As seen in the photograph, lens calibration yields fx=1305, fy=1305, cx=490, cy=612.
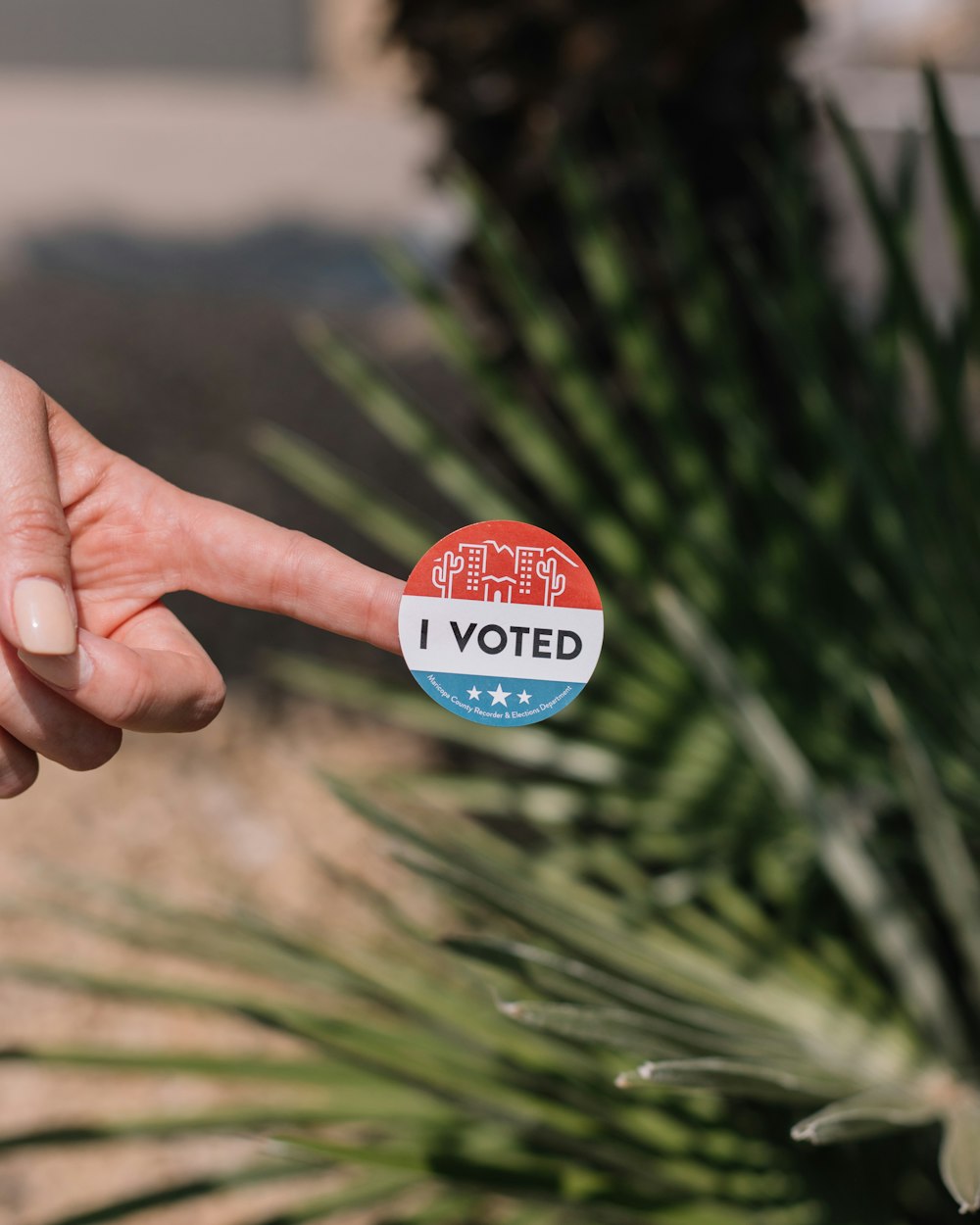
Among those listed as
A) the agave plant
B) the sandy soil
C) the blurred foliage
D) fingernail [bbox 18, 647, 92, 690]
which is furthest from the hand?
the blurred foliage

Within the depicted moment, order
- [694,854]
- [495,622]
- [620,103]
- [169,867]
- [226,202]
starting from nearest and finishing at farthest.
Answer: [495,622] < [694,854] < [620,103] < [169,867] < [226,202]

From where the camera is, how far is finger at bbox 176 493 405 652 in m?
0.42

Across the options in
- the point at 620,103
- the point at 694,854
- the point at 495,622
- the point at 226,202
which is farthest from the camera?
the point at 226,202

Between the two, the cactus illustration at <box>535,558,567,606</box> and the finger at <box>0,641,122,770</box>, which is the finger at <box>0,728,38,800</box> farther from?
the cactus illustration at <box>535,558,567,606</box>

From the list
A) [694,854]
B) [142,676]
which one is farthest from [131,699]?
[694,854]

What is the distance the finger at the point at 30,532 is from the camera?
1.31 ft

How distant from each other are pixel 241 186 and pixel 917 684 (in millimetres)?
5760

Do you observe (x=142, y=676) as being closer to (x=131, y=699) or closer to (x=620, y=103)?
(x=131, y=699)

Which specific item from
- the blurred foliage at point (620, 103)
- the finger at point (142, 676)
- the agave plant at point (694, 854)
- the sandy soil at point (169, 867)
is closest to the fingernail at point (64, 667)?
the finger at point (142, 676)

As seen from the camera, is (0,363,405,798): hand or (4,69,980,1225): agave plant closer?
(0,363,405,798): hand

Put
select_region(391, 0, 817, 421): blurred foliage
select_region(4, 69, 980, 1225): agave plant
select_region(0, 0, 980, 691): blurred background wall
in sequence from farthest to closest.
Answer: select_region(0, 0, 980, 691): blurred background wall
select_region(391, 0, 817, 421): blurred foliage
select_region(4, 69, 980, 1225): agave plant

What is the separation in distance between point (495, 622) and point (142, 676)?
12 cm

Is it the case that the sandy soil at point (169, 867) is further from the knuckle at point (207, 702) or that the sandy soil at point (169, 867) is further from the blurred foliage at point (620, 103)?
the knuckle at point (207, 702)

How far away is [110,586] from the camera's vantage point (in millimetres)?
449
